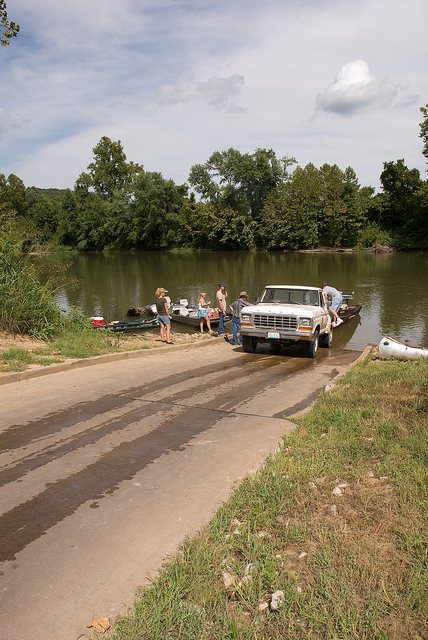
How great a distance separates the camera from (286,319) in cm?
1317

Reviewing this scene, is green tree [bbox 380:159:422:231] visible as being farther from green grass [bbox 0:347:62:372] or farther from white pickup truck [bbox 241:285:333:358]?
green grass [bbox 0:347:62:372]

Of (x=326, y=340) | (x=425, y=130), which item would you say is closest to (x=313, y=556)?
(x=326, y=340)

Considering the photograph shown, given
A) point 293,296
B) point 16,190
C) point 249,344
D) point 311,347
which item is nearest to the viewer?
point 311,347

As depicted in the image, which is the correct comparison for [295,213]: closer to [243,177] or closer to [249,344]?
[243,177]

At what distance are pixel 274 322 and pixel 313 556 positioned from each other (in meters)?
9.91

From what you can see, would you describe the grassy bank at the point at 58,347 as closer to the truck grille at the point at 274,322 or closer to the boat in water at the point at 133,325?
the truck grille at the point at 274,322

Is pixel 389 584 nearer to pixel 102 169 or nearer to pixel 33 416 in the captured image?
pixel 33 416

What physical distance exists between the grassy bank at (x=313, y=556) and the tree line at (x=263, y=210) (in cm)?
6545

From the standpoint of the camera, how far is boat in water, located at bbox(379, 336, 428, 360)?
11.3 metres

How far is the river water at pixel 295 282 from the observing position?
22406 mm

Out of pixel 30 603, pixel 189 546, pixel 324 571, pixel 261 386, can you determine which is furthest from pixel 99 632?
pixel 261 386

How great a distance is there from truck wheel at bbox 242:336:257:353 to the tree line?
57.3 metres

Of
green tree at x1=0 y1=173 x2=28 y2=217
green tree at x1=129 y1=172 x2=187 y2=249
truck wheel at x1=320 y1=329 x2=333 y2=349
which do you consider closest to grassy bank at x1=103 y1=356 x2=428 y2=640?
truck wheel at x1=320 y1=329 x2=333 y2=349

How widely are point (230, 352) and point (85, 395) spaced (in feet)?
22.4
